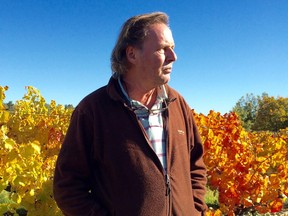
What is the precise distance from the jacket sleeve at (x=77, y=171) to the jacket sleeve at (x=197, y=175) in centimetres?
66

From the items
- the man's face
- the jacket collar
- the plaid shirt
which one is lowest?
the plaid shirt

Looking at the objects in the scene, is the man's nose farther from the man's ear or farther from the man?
the man's ear

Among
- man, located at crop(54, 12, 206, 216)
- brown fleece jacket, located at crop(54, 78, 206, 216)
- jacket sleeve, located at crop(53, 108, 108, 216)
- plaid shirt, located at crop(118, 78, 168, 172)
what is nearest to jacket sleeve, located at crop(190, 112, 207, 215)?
man, located at crop(54, 12, 206, 216)

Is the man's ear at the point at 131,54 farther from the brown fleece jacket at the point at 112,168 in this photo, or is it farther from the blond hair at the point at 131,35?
the brown fleece jacket at the point at 112,168

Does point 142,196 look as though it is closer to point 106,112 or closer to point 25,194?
point 106,112

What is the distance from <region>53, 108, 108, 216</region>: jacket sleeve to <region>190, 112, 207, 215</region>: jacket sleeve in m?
0.66

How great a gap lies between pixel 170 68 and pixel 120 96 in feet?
1.03

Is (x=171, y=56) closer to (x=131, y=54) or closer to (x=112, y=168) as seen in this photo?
(x=131, y=54)

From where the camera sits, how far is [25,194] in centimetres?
314

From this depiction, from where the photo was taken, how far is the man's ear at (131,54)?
7.14 ft

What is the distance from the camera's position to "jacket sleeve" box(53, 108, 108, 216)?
6.57 feet

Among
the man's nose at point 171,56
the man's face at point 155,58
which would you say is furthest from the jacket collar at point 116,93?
the man's nose at point 171,56

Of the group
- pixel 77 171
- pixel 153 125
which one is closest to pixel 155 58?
pixel 153 125

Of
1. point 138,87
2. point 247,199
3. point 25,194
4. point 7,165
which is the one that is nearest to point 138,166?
point 138,87
